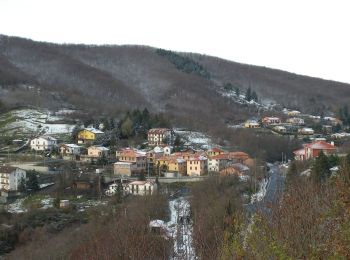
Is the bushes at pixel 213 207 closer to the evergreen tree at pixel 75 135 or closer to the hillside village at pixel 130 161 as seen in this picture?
the hillside village at pixel 130 161

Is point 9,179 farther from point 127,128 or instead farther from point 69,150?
point 127,128

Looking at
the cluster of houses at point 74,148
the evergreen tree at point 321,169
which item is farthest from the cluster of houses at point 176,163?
the evergreen tree at point 321,169

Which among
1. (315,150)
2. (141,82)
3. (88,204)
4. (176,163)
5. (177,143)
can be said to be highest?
(141,82)

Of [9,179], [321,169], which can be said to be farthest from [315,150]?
[9,179]

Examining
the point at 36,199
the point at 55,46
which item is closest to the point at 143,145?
the point at 36,199

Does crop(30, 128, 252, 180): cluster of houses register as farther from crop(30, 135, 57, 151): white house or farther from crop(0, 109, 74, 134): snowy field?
crop(0, 109, 74, 134): snowy field
